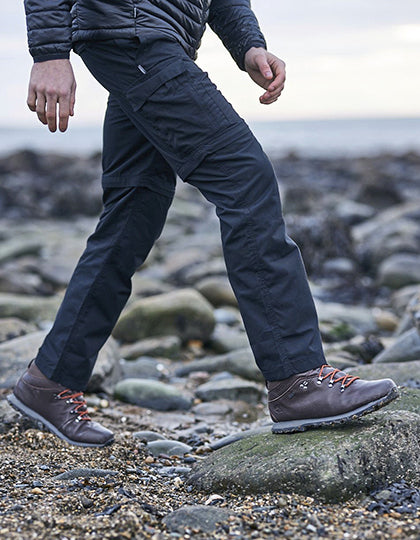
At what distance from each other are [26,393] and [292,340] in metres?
1.22

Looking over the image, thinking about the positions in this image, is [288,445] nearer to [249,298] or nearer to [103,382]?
[249,298]

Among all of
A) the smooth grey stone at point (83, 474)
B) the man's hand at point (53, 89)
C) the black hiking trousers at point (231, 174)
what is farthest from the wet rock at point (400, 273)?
the man's hand at point (53, 89)

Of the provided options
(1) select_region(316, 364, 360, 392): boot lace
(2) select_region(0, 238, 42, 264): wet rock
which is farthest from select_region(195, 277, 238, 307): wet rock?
(1) select_region(316, 364, 360, 392): boot lace

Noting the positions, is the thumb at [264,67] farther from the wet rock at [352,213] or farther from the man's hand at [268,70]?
the wet rock at [352,213]

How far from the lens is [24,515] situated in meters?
2.21

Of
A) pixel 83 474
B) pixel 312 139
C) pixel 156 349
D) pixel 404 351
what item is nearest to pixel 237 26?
pixel 83 474

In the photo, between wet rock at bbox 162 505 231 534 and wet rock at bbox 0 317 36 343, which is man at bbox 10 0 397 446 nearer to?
wet rock at bbox 162 505 231 534

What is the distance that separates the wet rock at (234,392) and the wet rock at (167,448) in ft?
3.57

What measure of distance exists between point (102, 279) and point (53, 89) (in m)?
0.80

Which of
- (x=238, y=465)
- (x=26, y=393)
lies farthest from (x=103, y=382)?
(x=238, y=465)

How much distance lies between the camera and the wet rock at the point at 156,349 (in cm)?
551

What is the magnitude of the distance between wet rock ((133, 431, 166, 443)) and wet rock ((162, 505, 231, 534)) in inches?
45.5

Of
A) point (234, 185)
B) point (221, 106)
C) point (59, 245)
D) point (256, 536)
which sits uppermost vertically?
point (221, 106)

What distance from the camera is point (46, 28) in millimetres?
2527
